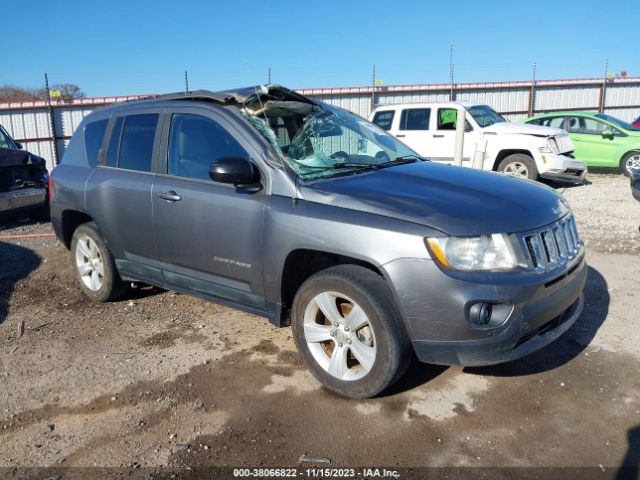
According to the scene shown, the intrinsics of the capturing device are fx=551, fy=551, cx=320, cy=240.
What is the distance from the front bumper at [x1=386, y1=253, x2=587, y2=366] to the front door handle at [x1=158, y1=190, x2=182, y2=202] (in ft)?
5.90

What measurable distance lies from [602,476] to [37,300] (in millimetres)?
5000

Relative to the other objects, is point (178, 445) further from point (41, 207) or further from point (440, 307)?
point (41, 207)

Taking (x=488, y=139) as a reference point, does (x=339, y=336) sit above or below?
below

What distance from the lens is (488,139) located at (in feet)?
36.3

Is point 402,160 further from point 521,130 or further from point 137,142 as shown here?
point 521,130

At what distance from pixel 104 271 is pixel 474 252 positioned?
344 cm

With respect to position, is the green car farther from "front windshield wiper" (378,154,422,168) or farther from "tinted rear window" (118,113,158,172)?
"tinted rear window" (118,113,158,172)

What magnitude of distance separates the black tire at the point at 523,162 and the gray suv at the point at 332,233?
705 cm

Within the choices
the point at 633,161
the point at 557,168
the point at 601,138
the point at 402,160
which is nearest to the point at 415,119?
the point at 557,168

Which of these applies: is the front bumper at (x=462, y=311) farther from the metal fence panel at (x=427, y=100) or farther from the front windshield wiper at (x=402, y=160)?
the metal fence panel at (x=427, y=100)

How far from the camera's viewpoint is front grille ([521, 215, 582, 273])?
10.0 ft

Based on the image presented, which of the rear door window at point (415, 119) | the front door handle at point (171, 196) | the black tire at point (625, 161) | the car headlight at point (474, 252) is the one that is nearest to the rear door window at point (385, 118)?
the rear door window at point (415, 119)

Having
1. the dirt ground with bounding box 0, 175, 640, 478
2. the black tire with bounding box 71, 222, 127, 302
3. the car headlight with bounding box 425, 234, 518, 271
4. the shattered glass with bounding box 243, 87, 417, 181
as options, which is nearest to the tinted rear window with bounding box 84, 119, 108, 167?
the black tire with bounding box 71, 222, 127, 302

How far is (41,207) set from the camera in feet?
28.7
